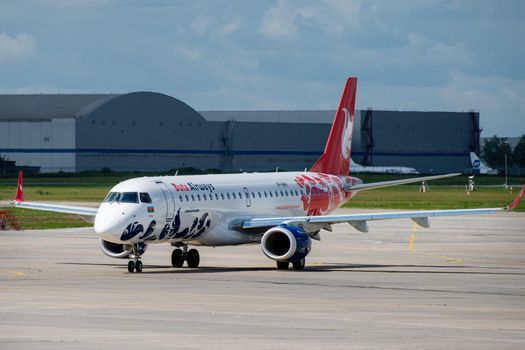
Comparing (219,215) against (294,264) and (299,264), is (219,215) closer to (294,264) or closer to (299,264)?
(294,264)

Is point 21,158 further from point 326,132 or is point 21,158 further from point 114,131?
point 326,132

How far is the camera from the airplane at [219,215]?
43.8 meters

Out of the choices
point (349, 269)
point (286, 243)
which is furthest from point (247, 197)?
point (349, 269)

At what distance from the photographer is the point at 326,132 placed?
184500 mm

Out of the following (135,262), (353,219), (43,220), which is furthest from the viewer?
(43,220)

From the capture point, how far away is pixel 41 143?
158 meters

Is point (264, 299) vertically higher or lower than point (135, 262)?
lower

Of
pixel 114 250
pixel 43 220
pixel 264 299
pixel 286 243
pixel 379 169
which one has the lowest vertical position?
pixel 264 299

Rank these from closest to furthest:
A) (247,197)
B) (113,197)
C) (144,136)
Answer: (113,197)
(247,197)
(144,136)

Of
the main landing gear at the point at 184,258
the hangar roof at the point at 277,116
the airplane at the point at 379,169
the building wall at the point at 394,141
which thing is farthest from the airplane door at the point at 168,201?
the hangar roof at the point at 277,116

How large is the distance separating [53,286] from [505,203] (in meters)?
69.9

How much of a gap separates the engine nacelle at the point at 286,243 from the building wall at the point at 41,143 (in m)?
111

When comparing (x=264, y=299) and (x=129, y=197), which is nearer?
(x=264, y=299)

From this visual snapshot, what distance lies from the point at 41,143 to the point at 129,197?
116m
